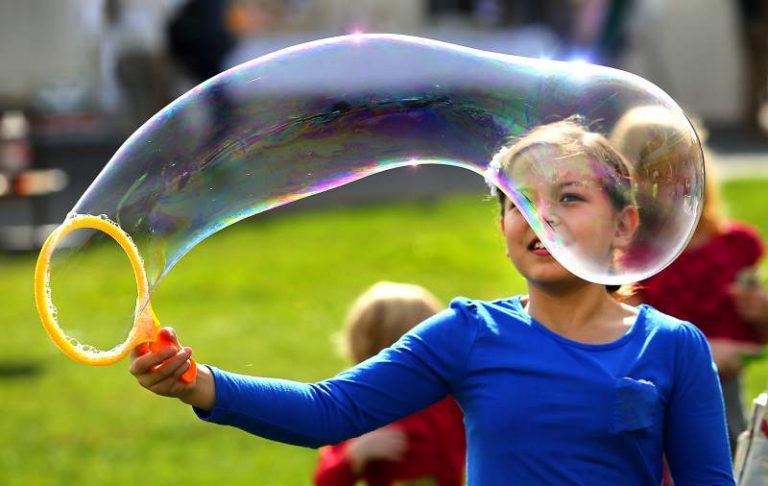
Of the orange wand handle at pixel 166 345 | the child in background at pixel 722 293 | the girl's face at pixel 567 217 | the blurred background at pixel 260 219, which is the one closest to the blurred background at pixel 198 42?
the blurred background at pixel 260 219

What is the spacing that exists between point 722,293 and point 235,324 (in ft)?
16.8

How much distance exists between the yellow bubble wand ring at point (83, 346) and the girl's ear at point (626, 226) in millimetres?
832

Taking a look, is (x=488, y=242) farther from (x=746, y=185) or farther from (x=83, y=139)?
(x=83, y=139)

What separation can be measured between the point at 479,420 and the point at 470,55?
74cm

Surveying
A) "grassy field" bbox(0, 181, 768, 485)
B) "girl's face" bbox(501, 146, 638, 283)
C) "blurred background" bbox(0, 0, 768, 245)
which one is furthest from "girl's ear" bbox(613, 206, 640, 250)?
"blurred background" bbox(0, 0, 768, 245)

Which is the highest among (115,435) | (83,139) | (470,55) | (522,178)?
(470,55)

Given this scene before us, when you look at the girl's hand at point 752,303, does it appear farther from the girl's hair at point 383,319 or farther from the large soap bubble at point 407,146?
the large soap bubble at point 407,146

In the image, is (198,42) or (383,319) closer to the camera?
(383,319)

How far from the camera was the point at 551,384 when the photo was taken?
2.56 m

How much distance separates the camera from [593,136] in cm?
278

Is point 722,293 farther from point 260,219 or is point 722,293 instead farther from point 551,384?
point 260,219

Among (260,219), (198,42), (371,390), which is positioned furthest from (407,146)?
(198,42)

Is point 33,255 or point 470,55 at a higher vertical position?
point 470,55

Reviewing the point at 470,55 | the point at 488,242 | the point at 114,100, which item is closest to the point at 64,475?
the point at 470,55
